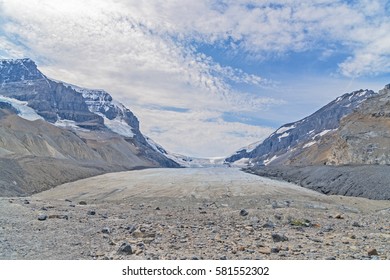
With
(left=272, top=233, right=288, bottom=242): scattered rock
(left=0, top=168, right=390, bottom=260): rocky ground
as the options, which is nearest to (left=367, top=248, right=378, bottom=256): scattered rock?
(left=0, top=168, right=390, bottom=260): rocky ground

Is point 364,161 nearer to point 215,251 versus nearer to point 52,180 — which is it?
point 52,180

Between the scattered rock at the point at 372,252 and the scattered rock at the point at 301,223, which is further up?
the scattered rock at the point at 372,252

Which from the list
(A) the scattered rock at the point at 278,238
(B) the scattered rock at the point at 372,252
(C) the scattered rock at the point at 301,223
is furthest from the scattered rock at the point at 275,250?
(C) the scattered rock at the point at 301,223

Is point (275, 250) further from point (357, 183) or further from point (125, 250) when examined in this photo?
point (357, 183)

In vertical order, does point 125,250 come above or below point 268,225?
below

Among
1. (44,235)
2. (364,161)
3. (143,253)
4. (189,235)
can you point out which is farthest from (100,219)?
(364,161)

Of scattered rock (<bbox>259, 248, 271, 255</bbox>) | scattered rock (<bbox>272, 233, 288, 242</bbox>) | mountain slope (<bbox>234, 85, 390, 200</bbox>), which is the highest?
mountain slope (<bbox>234, 85, 390, 200</bbox>)

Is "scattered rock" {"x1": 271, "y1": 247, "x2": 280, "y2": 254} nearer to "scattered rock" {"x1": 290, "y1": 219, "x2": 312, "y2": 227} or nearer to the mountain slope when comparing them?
"scattered rock" {"x1": 290, "y1": 219, "x2": 312, "y2": 227}

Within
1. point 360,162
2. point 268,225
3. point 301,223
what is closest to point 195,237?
point 268,225

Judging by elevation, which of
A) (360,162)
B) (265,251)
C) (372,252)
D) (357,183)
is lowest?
(265,251)

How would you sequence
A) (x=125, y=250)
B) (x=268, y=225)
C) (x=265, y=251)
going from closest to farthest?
(x=265, y=251) < (x=125, y=250) < (x=268, y=225)

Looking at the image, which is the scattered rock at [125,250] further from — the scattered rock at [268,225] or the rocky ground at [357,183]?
the rocky ground at [357,183]
